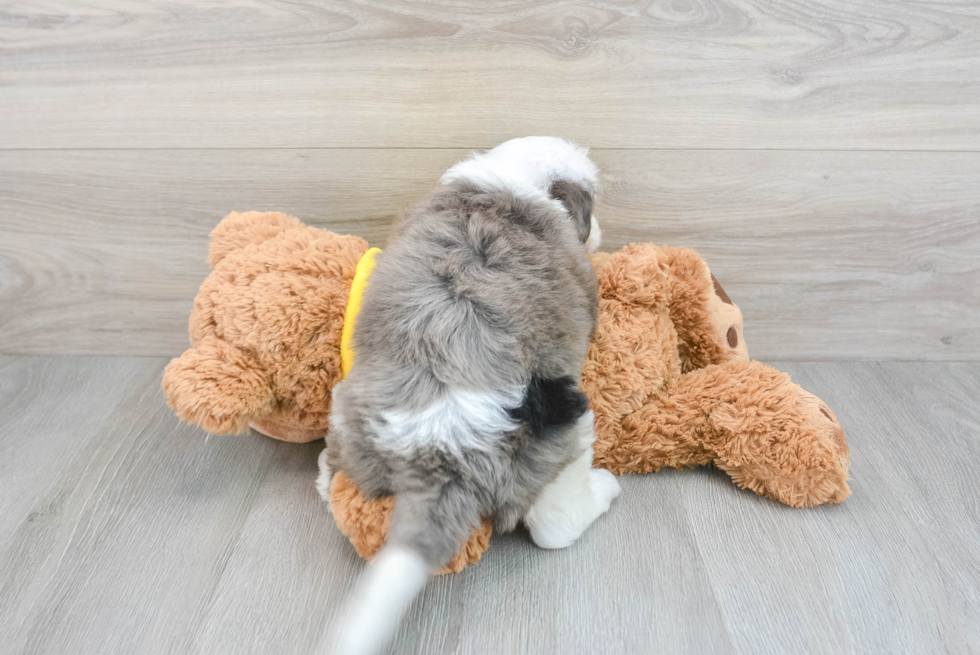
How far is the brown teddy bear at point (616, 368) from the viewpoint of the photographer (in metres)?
0.76

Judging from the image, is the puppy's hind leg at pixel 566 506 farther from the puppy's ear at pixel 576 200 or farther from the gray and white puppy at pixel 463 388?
the puppy's ear at pixel 576 200

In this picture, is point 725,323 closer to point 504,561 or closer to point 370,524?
point 504,561

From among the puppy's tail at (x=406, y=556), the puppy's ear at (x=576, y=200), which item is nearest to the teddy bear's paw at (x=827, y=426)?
the puppy's ear at (x=576, y=200)

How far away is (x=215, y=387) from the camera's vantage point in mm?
727

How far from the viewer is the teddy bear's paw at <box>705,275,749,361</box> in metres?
0.89

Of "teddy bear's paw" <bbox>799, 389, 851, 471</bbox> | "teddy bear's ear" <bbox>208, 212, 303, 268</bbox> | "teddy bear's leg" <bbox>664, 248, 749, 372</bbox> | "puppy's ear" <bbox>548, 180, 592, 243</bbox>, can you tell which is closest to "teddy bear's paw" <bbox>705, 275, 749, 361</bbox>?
"teddy bear's leg" <bbox>664, 248, 749, 372</bbox>

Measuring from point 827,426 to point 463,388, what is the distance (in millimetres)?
495

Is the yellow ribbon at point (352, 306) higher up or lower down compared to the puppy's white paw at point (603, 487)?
higher up

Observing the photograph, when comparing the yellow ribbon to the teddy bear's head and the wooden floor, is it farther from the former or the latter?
the wooden floor

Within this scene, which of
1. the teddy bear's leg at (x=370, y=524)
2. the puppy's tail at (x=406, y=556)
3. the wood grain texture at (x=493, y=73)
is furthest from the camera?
the wood grain texture at (x=493, y=73)

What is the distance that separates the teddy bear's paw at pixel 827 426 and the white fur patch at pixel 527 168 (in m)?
0.40

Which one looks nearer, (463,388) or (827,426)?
(463,388)

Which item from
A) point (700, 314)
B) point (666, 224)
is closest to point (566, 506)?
point (700, 314)

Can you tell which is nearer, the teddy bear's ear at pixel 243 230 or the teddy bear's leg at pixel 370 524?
the teddy bear's leg at pixel 370 524
